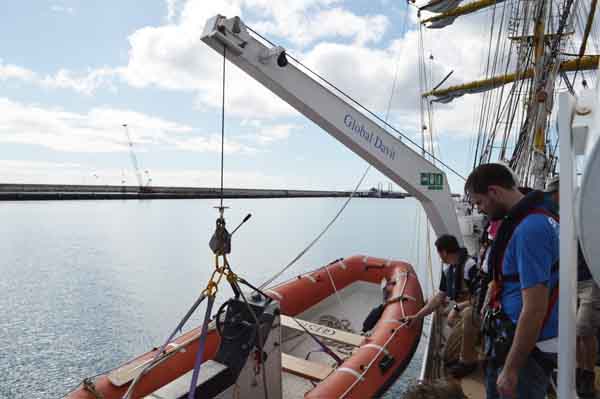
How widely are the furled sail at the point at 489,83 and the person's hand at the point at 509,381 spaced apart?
10.3 meters

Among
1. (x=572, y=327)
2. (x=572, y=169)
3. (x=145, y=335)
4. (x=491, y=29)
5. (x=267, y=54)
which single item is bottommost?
(x=145, y=335)

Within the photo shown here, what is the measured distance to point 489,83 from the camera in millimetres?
12883

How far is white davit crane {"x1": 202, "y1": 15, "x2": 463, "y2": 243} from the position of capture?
10.2 feet

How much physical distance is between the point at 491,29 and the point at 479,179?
904cm

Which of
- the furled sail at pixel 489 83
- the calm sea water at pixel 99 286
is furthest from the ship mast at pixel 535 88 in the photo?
the calm sea water at pixel 99 286

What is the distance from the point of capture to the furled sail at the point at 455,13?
37.9ft

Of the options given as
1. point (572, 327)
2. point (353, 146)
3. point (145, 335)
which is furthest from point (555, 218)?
point (145, 335)

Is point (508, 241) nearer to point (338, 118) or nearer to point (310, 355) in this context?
point (338, 118)

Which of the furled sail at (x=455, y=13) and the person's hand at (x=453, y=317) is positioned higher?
the furled sail at (x=455, y=13)

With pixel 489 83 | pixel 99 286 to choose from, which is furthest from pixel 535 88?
pixel 99 286

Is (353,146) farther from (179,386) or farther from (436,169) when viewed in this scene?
(179,386)

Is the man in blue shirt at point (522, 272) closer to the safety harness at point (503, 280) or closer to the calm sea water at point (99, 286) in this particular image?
the safety harness at point (503, 280)

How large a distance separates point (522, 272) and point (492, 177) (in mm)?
365

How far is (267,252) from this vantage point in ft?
48.5
